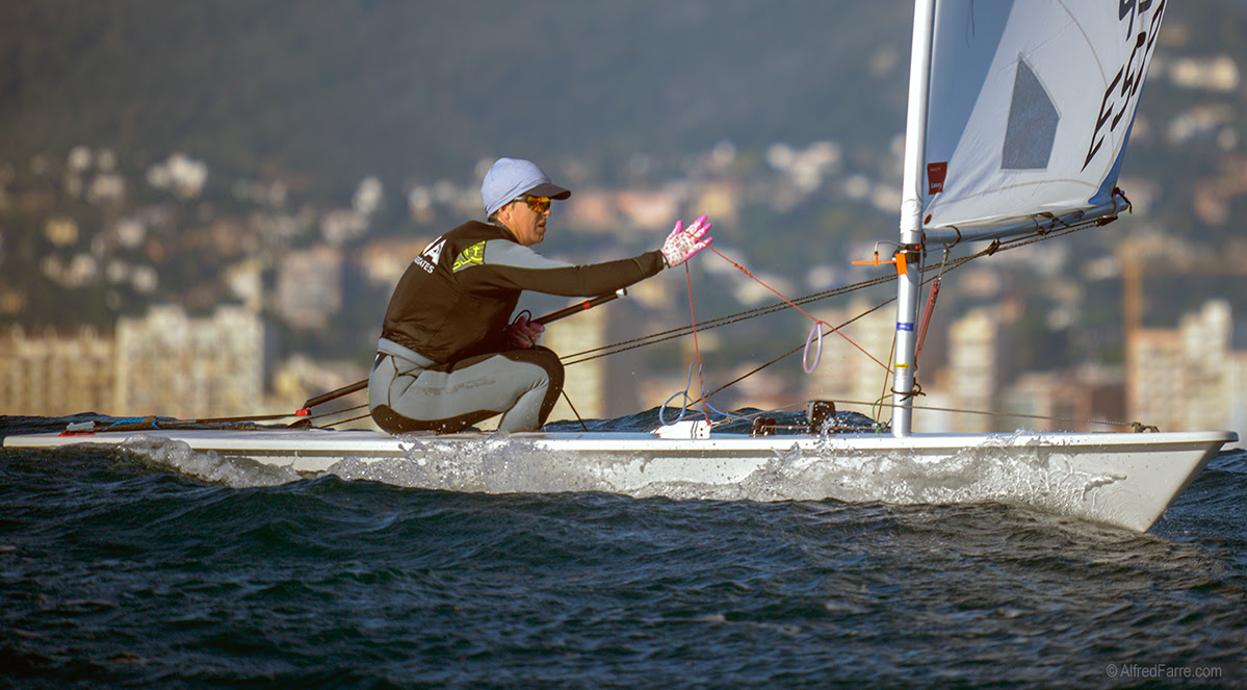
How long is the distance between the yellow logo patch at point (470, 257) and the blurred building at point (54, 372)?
198 ft

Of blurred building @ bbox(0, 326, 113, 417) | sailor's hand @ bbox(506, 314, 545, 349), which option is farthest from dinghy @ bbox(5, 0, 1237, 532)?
blurred building @ bbox(0, 326, 113, 417)

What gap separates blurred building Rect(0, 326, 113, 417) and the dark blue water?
60843 mm

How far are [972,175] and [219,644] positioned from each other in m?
3.77

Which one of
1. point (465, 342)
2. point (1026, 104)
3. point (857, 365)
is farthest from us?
point (857, 365)

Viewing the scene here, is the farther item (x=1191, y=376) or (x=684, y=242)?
(x=1191, y=376)

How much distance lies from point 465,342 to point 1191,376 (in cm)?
7613

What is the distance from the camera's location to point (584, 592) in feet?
17.0

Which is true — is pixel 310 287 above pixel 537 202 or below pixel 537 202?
above

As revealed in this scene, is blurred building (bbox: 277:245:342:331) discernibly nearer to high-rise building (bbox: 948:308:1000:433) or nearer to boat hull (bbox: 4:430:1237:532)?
high-rise building (bbox: 948:308:1000:433)

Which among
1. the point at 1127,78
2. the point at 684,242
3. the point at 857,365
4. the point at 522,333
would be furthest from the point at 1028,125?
the point at 857,365

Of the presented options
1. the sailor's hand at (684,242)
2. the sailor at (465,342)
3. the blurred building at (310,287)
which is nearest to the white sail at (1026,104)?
the sailor's hand at (684,242)

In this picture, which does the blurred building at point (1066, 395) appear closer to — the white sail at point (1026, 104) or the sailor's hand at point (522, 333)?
the white sail at point (1026, 104)

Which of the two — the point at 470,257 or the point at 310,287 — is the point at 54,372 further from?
the point at 470,257

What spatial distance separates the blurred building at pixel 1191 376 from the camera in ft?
240
